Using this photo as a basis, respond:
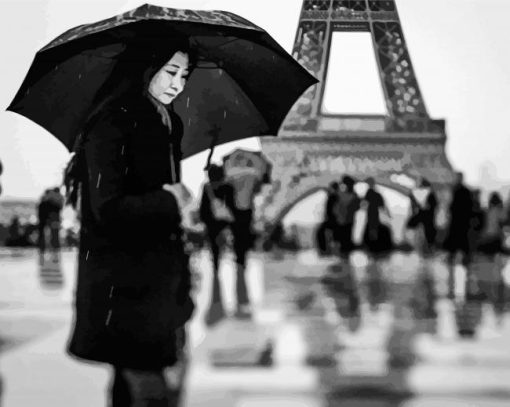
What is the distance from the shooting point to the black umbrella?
3.28 m

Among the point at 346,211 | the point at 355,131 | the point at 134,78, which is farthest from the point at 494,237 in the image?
the point at 355,131

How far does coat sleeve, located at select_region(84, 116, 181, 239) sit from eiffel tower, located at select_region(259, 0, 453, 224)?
2041 cm

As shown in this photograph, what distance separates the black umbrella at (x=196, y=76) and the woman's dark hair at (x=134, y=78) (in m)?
0.04

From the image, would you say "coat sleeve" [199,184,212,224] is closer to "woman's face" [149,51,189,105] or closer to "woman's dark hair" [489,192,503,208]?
"woman's dark hair" [489,192,503,208]

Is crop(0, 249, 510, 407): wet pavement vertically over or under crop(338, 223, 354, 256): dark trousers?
under

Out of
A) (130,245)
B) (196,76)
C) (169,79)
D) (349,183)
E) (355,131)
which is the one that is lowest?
(130,245)

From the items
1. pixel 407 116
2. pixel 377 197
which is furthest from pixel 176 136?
pixel 407 116

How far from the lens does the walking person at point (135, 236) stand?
2.88 m

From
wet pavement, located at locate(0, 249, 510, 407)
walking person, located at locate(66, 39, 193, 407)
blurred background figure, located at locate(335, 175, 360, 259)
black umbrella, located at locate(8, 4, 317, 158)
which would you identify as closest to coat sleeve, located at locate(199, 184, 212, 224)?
wet pavement, located at locate(0, 249, 510, 407)

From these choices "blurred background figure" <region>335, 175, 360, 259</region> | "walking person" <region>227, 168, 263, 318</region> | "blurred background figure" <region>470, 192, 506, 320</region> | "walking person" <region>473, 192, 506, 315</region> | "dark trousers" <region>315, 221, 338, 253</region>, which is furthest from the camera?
"dark trousers" <region>315, 221, 338, 253</region>

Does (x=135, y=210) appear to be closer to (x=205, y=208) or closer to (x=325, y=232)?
(x=205, y=208)

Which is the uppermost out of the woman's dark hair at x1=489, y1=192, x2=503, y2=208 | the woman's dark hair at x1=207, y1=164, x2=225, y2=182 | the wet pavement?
the woman's dark hair at x1=207, y1=164, x2=225, y2=182

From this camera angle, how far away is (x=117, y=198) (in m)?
2.88

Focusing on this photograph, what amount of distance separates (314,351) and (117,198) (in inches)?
117
